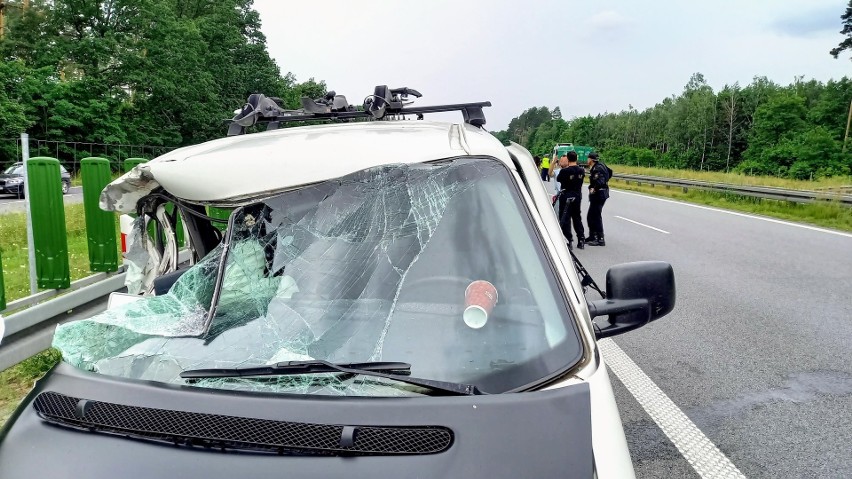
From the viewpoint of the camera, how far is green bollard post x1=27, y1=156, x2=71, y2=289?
17.1ft

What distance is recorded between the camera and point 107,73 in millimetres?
41344

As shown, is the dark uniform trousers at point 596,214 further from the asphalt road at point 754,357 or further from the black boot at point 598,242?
the asphalt road at point 754,357

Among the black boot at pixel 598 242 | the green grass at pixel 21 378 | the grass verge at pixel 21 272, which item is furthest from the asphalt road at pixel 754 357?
the grass verge at pixel 21 272

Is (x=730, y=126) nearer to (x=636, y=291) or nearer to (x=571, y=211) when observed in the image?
(x=571, y=211)

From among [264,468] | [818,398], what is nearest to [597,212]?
[818,398]

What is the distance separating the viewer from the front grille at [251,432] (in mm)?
1302

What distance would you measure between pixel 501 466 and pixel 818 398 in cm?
393

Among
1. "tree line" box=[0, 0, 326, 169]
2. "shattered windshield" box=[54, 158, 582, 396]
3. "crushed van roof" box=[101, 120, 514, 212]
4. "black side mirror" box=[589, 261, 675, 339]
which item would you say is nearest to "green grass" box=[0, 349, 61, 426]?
"crushed van roof" box=[101, 120, 514, 212]

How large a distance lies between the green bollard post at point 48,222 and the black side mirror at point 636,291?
4.90 metres

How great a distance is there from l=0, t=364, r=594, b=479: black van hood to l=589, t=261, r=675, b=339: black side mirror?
706 millimetres

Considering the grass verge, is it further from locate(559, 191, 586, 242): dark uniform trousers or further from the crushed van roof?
locate(559, 191, 586, 242): dark uniform trousers

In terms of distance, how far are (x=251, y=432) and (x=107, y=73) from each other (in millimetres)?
46752

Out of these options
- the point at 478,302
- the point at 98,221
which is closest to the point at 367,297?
the point at 478,302

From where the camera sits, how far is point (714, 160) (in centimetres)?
8288
